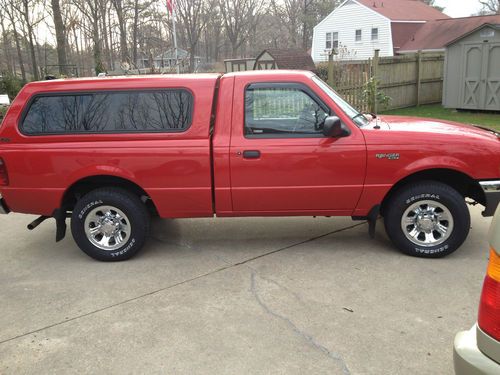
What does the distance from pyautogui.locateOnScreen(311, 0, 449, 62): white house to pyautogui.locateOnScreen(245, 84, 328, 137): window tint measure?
1230 inches

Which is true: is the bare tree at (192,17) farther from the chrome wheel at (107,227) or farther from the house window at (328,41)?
the chrome wheel at (107,227)

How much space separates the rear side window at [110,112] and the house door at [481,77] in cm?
1190

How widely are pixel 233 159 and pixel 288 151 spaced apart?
1.73ft

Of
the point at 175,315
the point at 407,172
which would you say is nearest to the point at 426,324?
the point at 407,172

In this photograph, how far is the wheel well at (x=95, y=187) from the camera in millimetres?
4734

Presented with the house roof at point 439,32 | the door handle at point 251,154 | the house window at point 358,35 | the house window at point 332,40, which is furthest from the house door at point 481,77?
the house window at point 332,40

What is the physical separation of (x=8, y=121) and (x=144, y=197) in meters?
1.52

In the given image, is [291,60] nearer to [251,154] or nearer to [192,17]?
[251,154]

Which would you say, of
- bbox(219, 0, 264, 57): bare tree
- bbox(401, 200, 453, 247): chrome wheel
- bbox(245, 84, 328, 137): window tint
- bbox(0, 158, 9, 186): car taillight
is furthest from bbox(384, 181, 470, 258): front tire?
bbox(219, 0, 264, 57): bare tree

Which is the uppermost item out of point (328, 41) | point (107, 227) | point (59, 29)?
point (328, 41)

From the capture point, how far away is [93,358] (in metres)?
3.21

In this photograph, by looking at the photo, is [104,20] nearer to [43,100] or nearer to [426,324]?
Answer: [43,100]

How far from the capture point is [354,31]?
38.3m

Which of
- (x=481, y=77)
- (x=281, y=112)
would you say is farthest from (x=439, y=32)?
(x=281, y=112)
